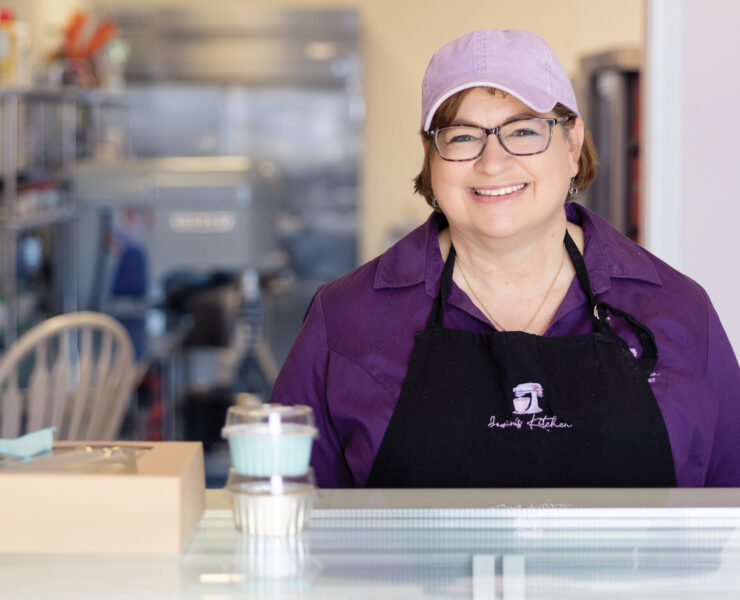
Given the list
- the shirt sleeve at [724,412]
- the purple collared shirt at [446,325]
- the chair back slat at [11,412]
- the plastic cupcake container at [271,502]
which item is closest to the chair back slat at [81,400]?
the chair back slat at [11,412]

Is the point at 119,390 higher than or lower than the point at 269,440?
lower

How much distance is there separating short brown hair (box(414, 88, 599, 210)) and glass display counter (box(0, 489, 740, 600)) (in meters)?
0.63

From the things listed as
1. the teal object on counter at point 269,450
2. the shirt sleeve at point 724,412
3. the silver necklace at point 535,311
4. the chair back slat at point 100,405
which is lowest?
the chair back slat at point 100,405

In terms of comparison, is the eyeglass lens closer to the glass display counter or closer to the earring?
the earring

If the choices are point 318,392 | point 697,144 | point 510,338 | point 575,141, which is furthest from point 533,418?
point 697,144

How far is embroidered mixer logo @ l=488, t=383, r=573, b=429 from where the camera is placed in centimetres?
140

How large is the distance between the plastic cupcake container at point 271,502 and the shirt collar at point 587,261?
0.64 metres

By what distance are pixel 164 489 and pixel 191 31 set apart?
5.24 metres

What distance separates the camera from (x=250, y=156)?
611 centimetres

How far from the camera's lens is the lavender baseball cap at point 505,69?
4.63 ft

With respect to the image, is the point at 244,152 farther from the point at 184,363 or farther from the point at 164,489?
the point at 164,489

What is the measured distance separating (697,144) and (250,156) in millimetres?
4173

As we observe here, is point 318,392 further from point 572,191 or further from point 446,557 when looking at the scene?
point 446,557

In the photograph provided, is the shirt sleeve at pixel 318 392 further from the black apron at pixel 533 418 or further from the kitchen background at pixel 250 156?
the kitchen background at pixel 250 156
